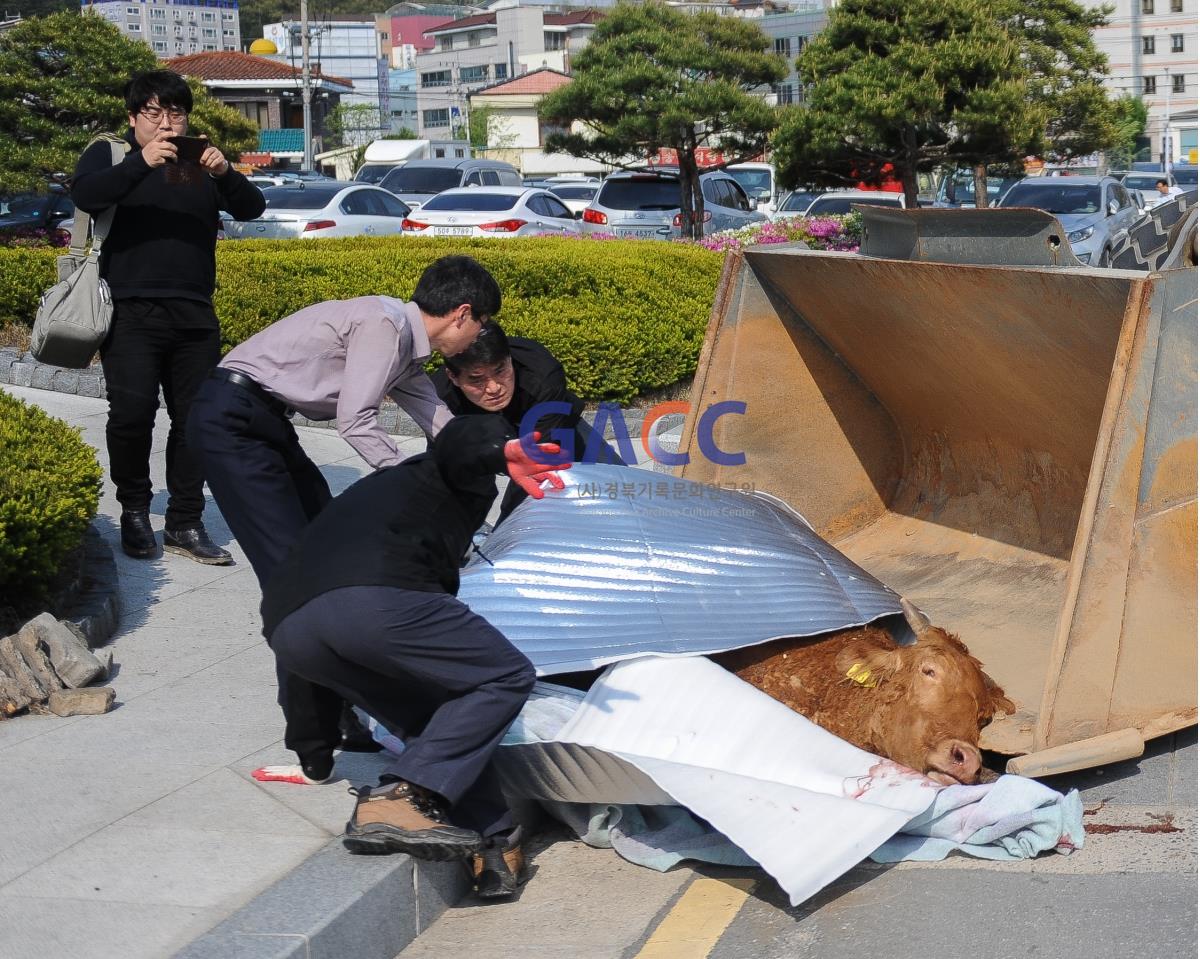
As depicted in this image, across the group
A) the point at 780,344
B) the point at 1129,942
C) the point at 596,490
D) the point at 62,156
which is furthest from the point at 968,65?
the point at 1129,942

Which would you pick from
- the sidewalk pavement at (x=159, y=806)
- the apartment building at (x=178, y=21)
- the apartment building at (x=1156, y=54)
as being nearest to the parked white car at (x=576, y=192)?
the sidewalk pavement at (x=159, y=806)

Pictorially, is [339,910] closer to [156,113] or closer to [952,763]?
[952,763]

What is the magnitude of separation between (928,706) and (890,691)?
0.11m

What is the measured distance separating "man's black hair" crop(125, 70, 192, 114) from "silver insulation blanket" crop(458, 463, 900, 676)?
2151 millimetres

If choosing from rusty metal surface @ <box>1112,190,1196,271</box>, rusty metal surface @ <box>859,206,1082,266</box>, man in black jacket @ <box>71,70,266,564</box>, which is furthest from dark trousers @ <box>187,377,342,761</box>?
rusty metal surface @ <box>1112,190,1196,271</box>

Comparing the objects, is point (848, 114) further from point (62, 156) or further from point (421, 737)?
point (421, 737)

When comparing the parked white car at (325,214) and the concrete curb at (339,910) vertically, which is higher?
the parked white car at (325,214)

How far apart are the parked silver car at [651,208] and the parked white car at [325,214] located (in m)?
2.90

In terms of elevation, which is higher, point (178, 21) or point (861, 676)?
point (178, 21)

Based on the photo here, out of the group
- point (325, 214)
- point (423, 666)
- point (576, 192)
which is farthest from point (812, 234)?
point (423, 666)

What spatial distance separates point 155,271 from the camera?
5.51 meters

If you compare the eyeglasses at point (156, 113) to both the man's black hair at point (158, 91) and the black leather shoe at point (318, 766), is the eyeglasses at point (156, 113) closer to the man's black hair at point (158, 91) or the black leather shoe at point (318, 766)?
the man's black hair at point (158, 91)

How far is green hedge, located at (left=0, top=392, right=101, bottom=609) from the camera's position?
→ 4504 millimetres

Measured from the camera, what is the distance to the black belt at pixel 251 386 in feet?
13.4
